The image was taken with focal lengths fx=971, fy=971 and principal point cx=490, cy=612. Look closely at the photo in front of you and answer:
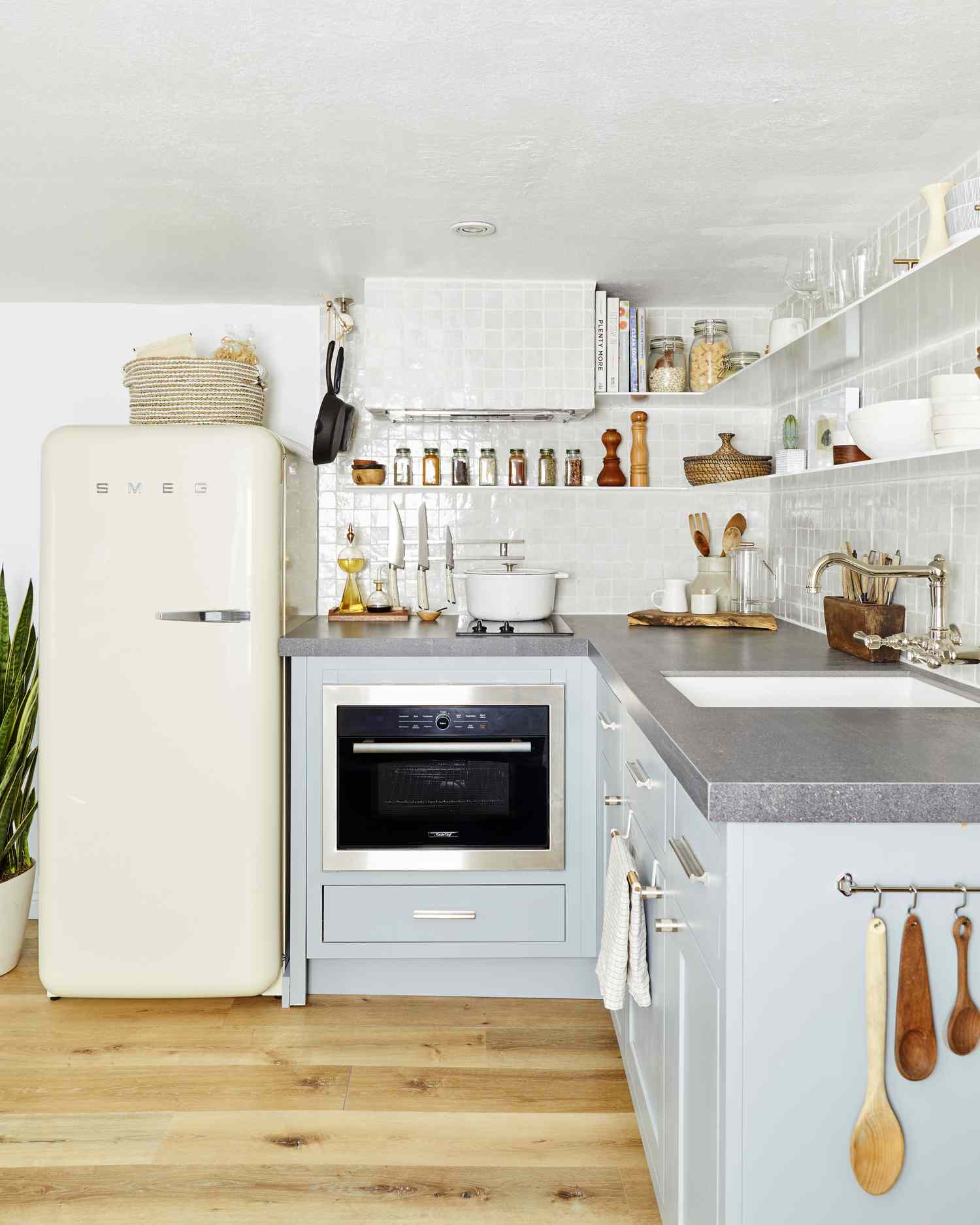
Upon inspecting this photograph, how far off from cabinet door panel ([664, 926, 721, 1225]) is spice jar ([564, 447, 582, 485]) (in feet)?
6.86

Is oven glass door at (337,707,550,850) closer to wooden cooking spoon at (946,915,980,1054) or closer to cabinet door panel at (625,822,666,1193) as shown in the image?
cabinet door panel at (625,822,666,1193)

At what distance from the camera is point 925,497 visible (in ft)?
7.75

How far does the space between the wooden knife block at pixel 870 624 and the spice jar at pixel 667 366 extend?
1127 millimetres

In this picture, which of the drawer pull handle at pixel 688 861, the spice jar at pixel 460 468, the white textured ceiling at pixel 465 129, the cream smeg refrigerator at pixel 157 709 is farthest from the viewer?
the spice jar at pixel 460 468

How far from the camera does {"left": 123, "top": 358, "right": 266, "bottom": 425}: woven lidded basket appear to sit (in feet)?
9.86

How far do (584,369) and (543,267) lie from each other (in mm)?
348

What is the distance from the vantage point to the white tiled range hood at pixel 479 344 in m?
3.18

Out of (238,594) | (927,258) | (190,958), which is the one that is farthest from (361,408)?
(927,258)

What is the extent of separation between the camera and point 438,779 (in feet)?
9.14

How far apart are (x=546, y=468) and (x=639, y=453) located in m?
0.35

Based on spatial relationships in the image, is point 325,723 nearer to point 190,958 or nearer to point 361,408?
point 190,958

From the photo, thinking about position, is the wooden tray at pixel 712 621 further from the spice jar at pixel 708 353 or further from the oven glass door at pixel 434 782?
the spice jar at pixel 708 353

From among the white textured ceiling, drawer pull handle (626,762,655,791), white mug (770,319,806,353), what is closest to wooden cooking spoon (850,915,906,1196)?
drawer pull handle (626,762,655,791)

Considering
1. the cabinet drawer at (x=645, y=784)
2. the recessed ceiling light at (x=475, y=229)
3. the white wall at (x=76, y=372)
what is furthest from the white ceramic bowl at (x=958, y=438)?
the white wall at (x=76, y=372)
